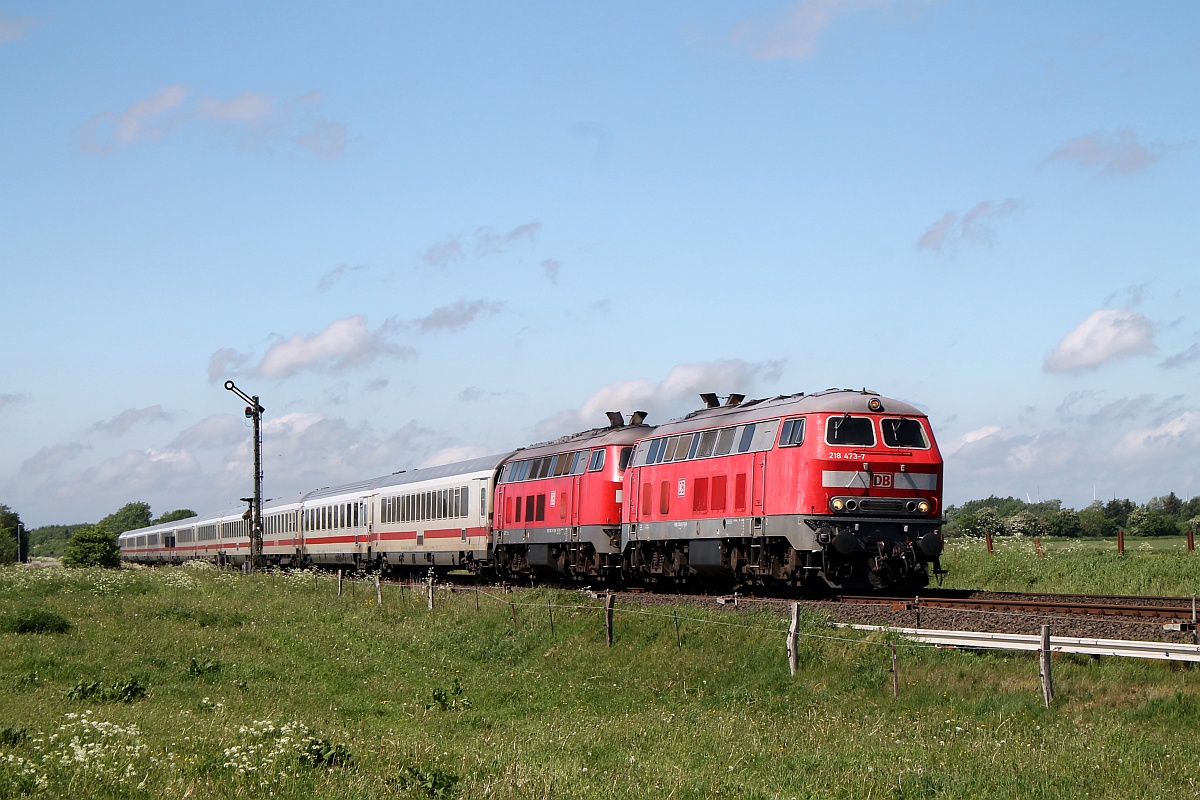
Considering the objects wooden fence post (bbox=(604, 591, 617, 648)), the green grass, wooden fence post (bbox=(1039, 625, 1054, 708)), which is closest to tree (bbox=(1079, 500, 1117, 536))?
the green grass

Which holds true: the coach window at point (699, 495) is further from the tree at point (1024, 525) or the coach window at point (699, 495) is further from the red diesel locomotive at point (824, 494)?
the tree at point (1024, 525)

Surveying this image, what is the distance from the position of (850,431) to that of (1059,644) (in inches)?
326

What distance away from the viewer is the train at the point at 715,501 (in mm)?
24984

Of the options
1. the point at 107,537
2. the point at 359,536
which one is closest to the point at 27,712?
the point at 359,536

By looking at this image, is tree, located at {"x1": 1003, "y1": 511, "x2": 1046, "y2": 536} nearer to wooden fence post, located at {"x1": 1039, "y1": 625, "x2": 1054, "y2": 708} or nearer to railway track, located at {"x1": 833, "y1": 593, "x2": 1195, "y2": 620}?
railway track, located at {"x1": 833, "y1": 593, "x2": 1195, "y2": 620}

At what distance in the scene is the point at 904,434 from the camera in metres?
25.8

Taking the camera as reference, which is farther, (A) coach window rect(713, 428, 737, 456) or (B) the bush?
(A) coach window rect(713, 428, 737, 456)

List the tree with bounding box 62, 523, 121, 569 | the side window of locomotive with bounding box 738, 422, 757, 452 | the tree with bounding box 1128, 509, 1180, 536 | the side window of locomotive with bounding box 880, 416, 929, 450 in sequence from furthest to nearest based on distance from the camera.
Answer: the tree with bounding box 62, 523, 121, 569 → the tree with bounding box 1128, 509, 1180, 536 → the side window of locomotive with bounding box 738, 422, 757, 452 → the side window of locomotive with bounding box 880, 416, 929, 450

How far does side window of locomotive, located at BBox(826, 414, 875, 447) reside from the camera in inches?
983

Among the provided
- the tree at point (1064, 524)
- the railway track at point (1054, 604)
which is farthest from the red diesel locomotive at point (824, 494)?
the tree at point (1064, 524)

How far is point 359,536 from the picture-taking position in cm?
5544

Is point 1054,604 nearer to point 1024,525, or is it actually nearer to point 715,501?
point 715,501

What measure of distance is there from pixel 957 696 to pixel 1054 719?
1.76m

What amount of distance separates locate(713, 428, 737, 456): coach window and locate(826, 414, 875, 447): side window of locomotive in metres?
3.56
